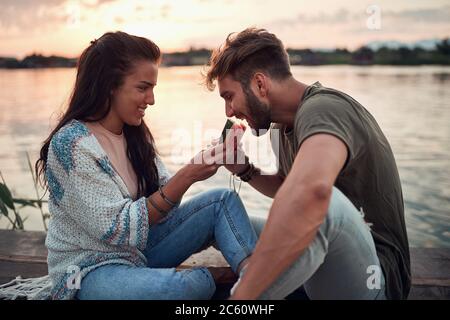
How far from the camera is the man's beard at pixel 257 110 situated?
2.14 m

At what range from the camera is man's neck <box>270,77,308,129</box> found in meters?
2.09

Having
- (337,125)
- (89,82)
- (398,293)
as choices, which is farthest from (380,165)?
(89,82)

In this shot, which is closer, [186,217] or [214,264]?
[186,217]

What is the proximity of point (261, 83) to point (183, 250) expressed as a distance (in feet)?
2.60

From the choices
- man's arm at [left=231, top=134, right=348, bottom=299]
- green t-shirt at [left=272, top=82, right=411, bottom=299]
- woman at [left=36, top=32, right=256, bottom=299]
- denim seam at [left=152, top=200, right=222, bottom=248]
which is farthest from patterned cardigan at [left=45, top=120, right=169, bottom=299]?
green t-shirt at [left=272, top=82, right=411, bottom=299]

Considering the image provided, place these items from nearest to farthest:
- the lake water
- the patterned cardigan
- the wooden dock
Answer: the patterned cardigan, the wooden dock, the lake water

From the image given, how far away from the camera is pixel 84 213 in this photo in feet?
6.24

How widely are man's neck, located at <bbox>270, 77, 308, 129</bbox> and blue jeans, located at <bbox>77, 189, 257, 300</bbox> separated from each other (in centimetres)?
39

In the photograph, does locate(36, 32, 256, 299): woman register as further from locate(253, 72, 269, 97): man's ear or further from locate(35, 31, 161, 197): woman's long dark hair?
locate(253, 72, 269, 97): man's ear

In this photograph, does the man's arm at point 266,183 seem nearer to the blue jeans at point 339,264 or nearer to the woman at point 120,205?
the woman at point 120,205

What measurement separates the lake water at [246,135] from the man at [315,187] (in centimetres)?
21

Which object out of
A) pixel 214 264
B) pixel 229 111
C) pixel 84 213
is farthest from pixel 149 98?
pixel 214 264
